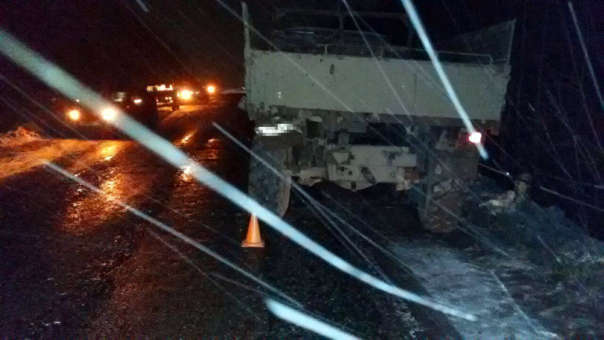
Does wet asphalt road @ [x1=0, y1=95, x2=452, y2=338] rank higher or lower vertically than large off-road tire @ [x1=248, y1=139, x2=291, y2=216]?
lower

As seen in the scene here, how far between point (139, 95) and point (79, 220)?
1213 centimetres

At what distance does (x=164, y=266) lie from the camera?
512cm

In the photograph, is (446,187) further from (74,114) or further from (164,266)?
(74,114)

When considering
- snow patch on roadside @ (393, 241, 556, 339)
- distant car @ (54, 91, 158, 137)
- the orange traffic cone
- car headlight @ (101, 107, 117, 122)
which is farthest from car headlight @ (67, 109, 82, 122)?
snow patch on roadside @ (393, 241, 556, 339)

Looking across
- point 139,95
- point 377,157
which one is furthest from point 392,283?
point 139,95

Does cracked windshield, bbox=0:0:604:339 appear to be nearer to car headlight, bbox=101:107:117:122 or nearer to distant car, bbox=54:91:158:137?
distant car, bbox=54:91:158:137

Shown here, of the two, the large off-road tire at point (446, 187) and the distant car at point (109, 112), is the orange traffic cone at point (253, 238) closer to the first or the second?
the large off-road tire at point (446, 187)

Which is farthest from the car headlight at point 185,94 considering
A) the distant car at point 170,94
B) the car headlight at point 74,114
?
the car headlight at point 74,114

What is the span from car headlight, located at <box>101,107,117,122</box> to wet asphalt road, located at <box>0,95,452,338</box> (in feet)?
23.0

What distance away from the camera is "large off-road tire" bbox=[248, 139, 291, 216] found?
Result: 653 cm

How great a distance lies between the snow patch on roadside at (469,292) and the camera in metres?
4.10

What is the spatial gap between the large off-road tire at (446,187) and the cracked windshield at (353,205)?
0.07 ft

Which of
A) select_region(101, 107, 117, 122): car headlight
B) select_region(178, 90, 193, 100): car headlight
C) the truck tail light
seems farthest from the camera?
select_region(178, 90, 193, 100): car headlight

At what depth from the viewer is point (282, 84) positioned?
613cm
